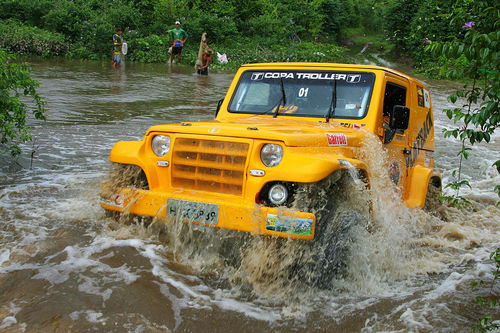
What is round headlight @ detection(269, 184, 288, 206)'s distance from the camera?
4.09 metres

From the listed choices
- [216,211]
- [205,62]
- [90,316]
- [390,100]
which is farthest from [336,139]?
[205,62]

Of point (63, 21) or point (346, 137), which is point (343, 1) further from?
point (346, 137)

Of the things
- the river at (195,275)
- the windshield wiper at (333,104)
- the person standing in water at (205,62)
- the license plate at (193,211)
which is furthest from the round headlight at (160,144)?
the person standing in water at (205,62)

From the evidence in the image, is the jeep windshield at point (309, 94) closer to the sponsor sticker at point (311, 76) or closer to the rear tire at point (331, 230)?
the sponsor sticker at point (311, 76)

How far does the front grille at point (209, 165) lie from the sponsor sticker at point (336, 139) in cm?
76

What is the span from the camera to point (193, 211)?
4.26 m

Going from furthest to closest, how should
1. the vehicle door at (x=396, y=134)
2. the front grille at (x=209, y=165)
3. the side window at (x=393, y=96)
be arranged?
the side window at (x=393, y=96), the vehicle door at (x=396, y=134), the front grille at (x=209, y=165)

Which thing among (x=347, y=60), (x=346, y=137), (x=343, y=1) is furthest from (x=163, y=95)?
(x=343, y=1)

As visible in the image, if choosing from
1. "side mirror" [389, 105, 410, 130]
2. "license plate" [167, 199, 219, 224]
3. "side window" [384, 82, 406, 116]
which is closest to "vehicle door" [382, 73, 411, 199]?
"side window" [384, 82, 406, 116]

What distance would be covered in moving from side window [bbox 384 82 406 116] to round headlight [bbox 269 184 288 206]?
215cm

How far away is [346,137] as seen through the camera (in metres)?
4.77

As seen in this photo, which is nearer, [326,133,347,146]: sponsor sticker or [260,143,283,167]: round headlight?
[260,143,283,167]: round headlight

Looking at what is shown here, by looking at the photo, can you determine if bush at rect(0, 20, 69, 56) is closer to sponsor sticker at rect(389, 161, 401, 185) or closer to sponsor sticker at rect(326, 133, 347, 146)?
sponsor sticker at rect(389, 161, 401, 185)

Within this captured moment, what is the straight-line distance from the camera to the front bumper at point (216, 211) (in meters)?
3.89
